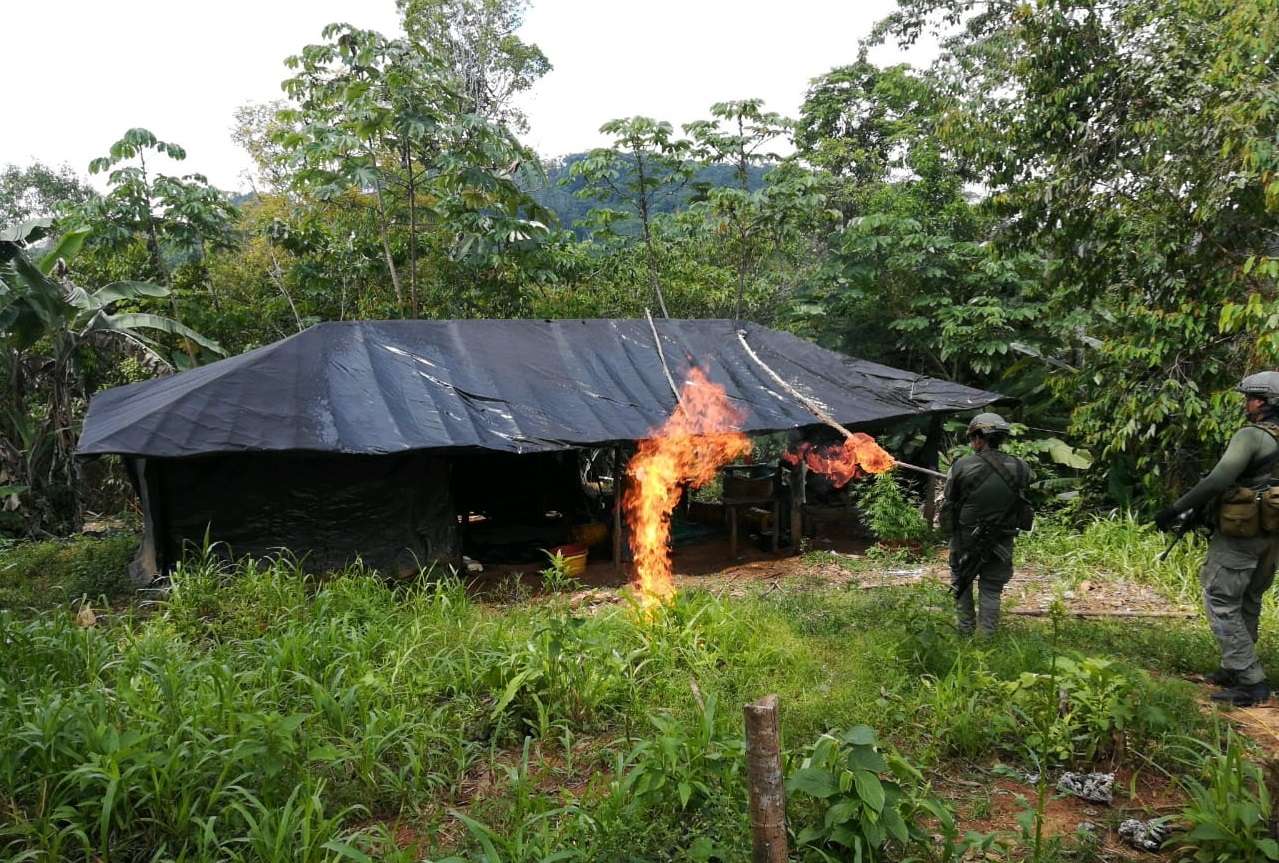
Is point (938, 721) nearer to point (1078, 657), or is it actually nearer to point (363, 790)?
point (1078, 657)

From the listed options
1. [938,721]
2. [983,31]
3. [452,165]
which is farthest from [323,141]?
[983,31]

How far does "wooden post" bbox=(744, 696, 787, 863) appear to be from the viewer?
2699 mm

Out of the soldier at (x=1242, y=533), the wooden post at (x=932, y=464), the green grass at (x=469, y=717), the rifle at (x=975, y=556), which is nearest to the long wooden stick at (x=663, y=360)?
the wooden post at (x=932, y=464)

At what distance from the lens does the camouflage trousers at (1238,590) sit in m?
4.86

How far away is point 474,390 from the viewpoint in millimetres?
9031

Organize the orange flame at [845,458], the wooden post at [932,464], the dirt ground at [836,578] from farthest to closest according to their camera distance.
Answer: the wooden post at [932,464] < the orange flame at [845,458] < the dirt ground at [836,578]

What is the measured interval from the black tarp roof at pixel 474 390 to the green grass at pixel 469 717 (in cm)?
177

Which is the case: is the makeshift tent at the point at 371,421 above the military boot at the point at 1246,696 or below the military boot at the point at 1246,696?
above

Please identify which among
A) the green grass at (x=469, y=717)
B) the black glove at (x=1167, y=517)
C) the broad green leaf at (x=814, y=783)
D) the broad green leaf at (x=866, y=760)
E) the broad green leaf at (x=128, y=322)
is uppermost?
the broad green leaf at (x=128, y=322)

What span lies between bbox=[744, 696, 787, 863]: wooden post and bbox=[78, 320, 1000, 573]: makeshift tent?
5.60m

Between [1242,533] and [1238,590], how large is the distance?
0.38 meters

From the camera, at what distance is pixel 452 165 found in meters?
12.5

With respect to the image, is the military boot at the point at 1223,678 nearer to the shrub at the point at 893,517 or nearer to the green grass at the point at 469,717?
the green grass at the point at 469,717

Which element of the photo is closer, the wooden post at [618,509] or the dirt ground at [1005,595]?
the dirt ground at [1005,595]
